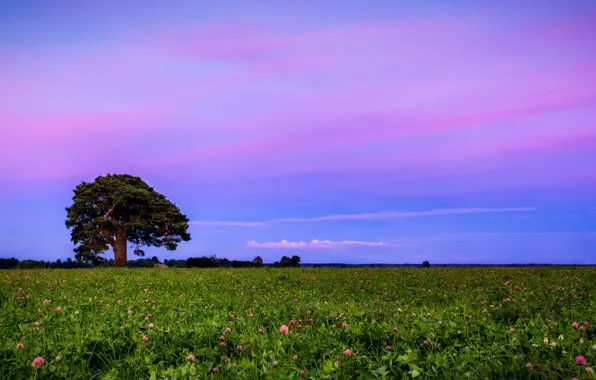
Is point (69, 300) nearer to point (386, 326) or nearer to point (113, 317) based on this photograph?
point (113, 317)

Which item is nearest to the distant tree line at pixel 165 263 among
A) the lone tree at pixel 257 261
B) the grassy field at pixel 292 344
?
the lone tree at pixel 257 261

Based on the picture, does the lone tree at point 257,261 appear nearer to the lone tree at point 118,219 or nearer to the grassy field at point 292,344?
the lone tree at point 118,219

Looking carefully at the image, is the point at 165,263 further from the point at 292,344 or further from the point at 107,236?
the point at 292,344

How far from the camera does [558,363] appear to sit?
16.9 feet

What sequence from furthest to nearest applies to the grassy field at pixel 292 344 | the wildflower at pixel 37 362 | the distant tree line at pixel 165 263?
the distant tree line at pixel 165 263
the wildflower at pixel 37 362
the grassy field at pixel 292 344

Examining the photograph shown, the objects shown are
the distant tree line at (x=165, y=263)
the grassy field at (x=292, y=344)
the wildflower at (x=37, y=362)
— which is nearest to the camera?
the grassy field at (x=292, y=344)

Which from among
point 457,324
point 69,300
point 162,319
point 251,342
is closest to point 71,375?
point 251,342

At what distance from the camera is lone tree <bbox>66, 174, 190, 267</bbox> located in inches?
1500

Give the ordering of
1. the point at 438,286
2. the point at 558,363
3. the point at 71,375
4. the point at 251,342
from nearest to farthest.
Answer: the point at 558,363 → the point at 71,375 → the point at 251,342 → the point at 438,286

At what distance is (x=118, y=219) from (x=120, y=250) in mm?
2646

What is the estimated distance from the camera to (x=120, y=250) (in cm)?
3875

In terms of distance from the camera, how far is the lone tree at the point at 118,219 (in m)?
38.1

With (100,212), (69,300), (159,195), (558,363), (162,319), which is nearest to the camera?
(558,363)

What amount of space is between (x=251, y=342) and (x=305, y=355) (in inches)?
31.3
